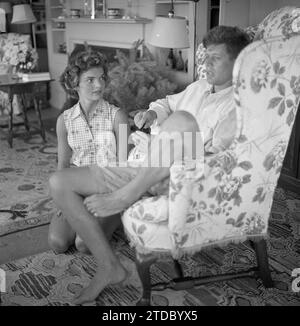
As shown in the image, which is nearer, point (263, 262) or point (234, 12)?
point (263, 262)

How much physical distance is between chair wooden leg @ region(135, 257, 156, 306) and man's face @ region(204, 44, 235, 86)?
0.82 meters

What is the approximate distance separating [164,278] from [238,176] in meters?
0.67

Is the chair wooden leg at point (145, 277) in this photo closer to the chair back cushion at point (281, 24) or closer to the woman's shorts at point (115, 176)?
the woman's shorts at point (115, 176)

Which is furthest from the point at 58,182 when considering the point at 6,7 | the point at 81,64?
the point at 6,7

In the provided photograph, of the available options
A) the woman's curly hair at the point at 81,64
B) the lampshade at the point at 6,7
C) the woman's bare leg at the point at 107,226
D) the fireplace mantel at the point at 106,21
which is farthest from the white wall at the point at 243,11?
the lampshade at the point at 6,7

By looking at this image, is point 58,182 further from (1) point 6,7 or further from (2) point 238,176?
(1) point 6,7

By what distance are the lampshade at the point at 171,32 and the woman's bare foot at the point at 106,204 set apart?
190 centimetres

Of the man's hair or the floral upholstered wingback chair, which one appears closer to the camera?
the floral upholstered wingback chair

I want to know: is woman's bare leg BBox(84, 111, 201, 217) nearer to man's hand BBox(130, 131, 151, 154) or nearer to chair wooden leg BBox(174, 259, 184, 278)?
man's hand BBox(130, 131, 151, 154)

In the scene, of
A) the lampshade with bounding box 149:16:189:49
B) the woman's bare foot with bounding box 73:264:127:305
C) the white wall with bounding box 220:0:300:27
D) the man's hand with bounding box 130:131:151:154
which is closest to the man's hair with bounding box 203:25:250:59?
the man's hand with bounding box 130:131:151:154

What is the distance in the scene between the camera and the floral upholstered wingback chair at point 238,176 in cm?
145

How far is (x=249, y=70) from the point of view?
142 centimetres

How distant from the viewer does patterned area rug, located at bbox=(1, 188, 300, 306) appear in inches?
68.9

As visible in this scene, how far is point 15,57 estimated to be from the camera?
4750 mm
